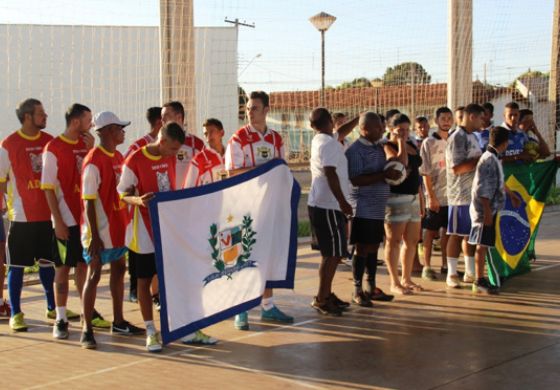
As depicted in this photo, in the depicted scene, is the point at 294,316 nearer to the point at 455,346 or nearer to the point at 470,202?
the point at 455,346

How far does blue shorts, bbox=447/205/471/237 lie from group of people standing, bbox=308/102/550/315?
1 centimetres

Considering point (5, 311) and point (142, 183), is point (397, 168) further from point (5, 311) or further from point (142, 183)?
point (5, 311)

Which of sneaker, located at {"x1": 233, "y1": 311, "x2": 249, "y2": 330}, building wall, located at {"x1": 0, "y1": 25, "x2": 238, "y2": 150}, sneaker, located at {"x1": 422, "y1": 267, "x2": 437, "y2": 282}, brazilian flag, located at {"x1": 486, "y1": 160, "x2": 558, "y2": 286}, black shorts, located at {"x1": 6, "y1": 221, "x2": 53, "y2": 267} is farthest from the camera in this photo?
building wall, located at {"x1": 0, "y1": 25, "x2": 238, "y2": 150}

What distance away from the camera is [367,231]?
7820 millimetres

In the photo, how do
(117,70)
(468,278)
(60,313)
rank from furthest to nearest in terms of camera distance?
(117,70), (468,278), (60,313)

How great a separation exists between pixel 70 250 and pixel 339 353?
2.53 m

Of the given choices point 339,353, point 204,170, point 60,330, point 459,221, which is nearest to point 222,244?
point 204,170

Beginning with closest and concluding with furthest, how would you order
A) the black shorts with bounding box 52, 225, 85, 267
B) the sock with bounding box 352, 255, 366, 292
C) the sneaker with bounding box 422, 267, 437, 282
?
the black shorts with bounding box 52, 225, 85, 267 → the sock with bounding box 352, 255, 366, 292 → the sneaker with bounding box 422, 267, 437, 282

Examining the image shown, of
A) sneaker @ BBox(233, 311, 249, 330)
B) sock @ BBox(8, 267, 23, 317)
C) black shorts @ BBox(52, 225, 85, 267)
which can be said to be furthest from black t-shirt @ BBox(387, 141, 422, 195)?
sock @ BBox(8, 267, 23, 317)

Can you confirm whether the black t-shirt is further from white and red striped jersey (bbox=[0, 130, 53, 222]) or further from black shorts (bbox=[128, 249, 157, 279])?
white and red striped jersey (bbox=[0, 130, 53, 222])

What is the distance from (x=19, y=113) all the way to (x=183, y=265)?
7.63 ft

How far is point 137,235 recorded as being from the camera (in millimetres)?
6320

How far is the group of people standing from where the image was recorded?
7.44 m

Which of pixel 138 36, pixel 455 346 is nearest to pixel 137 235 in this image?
pixel 455 346
